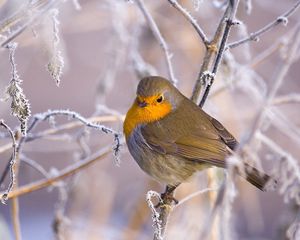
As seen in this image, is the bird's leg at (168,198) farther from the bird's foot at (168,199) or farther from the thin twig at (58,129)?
the thin twig at (58,129)

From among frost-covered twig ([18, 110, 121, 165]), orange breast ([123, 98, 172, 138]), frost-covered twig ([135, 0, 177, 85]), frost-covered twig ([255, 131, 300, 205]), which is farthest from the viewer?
orange breast ([123, 98, 172, 138])

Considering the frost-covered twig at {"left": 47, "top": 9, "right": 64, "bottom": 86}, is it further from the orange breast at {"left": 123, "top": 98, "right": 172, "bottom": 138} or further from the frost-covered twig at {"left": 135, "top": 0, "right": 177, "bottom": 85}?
the orange breast at {"left": 123, "top": 98, "right": 172, "bottom": 138}

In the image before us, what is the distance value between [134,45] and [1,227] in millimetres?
1264

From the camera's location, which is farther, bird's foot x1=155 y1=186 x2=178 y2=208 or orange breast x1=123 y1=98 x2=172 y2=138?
orange breast x1=123 y1=98 x2=172 y2=138

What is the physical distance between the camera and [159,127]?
314cm

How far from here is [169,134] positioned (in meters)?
3.11

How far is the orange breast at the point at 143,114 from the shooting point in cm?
307

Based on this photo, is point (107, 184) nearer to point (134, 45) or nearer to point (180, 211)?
point (180, 211)

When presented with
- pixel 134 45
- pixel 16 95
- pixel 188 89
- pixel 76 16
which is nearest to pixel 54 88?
pixel 76 16

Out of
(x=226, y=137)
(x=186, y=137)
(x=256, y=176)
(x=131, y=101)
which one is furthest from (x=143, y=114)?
(x=131, y=101)

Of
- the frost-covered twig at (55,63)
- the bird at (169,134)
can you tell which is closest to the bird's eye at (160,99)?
the bird at (169,134)

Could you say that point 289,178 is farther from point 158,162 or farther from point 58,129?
point 58,129

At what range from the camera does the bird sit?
2979mm

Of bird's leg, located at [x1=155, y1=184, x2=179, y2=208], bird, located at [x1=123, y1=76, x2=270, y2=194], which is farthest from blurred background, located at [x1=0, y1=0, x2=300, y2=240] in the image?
bird's leg, located at [x1=155, y1=184, x2=179, y2=208]
